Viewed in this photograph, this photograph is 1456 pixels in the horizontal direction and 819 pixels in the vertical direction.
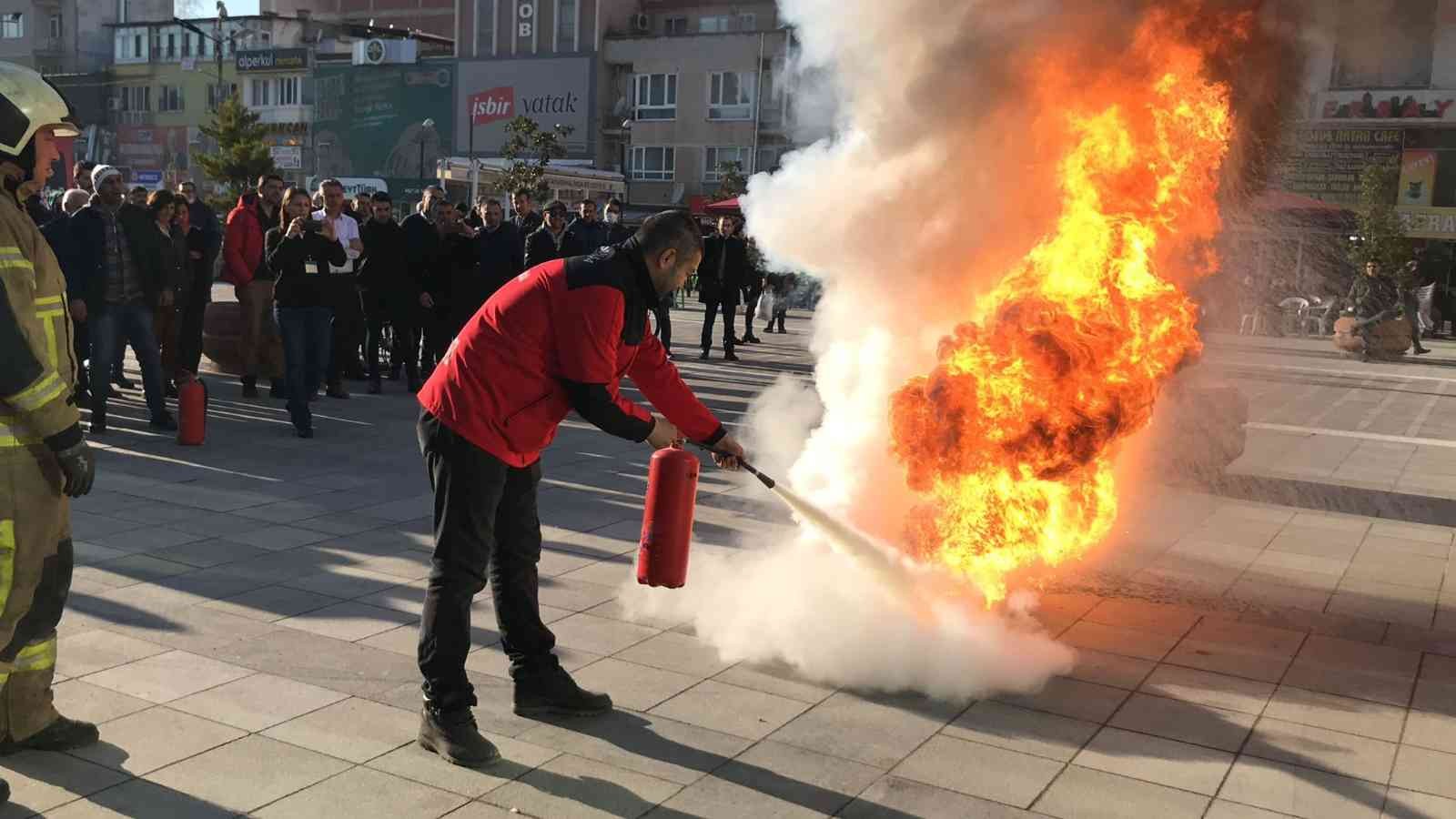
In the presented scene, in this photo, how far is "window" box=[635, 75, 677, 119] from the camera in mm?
52781

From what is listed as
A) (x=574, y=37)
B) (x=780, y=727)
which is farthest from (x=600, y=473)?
(x=574, y=37)

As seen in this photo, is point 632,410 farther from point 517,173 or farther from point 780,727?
point 517,173

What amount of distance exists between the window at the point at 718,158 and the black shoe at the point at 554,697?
46.8 metres

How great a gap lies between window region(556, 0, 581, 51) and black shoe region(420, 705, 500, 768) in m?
54.7

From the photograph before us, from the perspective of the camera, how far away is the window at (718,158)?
5109 centimetres

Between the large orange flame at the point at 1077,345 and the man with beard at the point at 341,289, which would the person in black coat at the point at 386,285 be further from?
the large orange flame at the point at 1077,345

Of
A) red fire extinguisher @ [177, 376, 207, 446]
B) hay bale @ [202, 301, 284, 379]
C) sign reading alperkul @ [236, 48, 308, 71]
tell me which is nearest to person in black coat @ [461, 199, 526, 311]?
hay bale @ [202, 301, 284, 379]

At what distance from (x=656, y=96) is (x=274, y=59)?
23.4 metres

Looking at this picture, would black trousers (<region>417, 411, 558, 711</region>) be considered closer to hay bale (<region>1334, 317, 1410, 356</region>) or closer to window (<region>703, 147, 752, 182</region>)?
hay bale (<region>1334, 317, 1410, 356</region>)

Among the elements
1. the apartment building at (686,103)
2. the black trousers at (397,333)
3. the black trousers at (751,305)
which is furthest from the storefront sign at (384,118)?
the black trousers at (397,333)

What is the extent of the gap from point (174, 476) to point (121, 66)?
73.4m

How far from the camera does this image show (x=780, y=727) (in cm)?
452

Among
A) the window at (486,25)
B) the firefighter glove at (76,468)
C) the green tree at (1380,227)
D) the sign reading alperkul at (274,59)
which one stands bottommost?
the firefighter glove at (76,468)

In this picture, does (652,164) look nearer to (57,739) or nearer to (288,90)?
(288,90)
